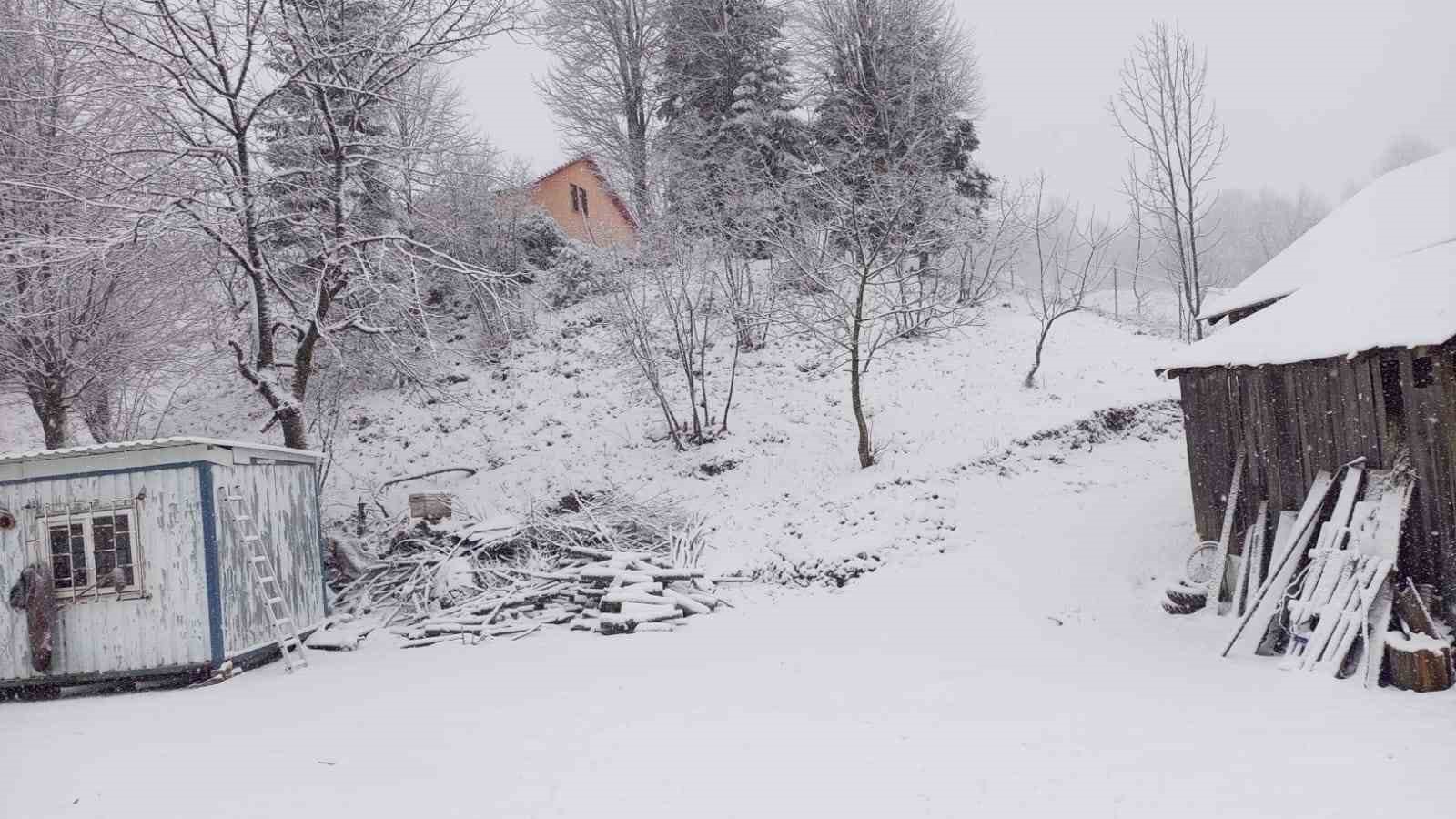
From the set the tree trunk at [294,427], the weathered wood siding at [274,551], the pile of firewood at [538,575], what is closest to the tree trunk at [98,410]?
→ the tree trunk at [294,427]

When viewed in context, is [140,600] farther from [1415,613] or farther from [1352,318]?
[1352,318]

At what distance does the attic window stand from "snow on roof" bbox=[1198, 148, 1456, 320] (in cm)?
215

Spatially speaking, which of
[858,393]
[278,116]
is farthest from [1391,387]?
A: [278,116]

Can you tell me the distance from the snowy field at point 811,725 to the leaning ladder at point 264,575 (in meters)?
0.44

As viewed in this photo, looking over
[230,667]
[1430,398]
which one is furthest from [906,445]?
[230,667]

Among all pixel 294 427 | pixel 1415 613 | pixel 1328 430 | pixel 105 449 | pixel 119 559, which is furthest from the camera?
pixel 294 427

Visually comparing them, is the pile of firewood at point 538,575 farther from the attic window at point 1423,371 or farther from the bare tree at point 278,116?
the attic window at point 1423,371

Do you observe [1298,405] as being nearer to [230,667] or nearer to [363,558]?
[230,667]

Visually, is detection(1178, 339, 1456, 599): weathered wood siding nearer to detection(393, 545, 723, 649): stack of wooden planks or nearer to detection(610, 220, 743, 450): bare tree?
detection(393, 545, 723, 649): stack of wooden planks

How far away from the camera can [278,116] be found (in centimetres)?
1405

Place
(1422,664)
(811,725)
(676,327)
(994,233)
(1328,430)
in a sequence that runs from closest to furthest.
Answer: (1422,664)
(811,725)
(1328,430)
(676,327)
(994,233)

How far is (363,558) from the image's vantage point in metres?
13.9

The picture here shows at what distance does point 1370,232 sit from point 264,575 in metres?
14.6

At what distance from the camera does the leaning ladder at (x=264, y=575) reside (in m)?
9.95
